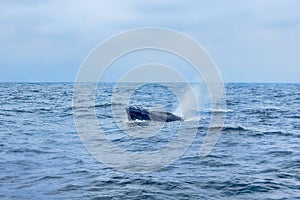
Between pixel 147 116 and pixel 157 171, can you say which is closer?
pixel 157 171

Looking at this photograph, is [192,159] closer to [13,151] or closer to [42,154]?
[42,154]

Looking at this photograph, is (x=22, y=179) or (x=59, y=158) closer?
(x=22, y=179)

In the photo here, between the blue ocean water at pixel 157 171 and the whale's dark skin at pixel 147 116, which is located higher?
the whale's dark skin at pixel 147 116

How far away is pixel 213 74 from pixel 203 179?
10.6ft

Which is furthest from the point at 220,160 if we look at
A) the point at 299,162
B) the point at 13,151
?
the point at 13,151

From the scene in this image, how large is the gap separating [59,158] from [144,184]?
16.3 feet

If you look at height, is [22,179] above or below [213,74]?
below

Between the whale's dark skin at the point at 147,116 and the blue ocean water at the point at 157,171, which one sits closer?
the blue ocean water at the point at 157,171

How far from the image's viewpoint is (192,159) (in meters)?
15.9

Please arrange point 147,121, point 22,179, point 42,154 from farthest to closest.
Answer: point 147,121
point 42,154
point 22,179

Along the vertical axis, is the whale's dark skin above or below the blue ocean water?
above

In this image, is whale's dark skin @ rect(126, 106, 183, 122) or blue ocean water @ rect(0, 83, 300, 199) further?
whale's dark skin @ rect(126, 106, 183, 122)

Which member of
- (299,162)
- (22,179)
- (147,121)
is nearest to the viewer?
(22,179)

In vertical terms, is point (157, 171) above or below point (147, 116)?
below
